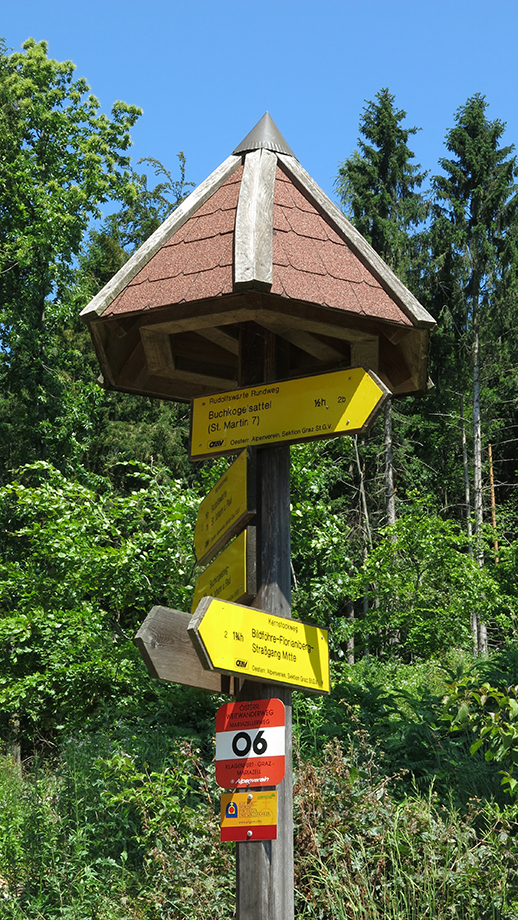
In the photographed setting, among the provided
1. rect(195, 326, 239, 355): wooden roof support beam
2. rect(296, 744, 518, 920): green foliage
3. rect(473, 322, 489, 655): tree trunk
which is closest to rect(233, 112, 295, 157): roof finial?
rect(195, 326, 239, 355): wooden roof support beam

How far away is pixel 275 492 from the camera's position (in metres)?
3.69

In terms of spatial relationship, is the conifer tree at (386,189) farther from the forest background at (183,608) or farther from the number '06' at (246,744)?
the number '06' at (246,744)

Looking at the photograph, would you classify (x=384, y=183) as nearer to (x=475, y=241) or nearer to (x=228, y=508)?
(x=475, y=241)

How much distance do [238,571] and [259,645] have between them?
1.22ft

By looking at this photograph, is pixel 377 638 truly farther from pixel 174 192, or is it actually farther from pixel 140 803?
pixel 174 192

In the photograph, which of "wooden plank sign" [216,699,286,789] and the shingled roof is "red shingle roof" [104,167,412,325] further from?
"wooden plank sign" [216,699,286,789]

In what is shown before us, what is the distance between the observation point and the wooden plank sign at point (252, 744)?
10.6ft

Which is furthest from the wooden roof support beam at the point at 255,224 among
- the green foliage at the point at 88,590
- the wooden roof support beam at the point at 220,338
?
the green foliage at the point at 88,590

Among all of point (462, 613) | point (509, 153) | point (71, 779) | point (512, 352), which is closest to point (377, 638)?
point (462, 613)

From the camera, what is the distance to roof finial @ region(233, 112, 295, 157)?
14.2 feet

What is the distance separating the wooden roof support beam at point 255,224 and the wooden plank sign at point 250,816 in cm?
208

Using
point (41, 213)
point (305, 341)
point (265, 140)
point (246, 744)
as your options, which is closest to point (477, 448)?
point (41, 213)

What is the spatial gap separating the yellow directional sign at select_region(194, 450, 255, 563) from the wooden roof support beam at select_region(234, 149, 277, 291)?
0.76 m

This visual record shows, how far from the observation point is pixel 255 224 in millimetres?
3746
